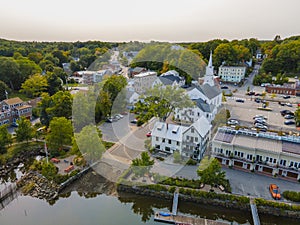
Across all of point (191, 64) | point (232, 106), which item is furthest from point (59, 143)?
point (191, 64)

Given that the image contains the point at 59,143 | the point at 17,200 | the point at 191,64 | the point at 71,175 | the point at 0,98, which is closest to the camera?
the point at 17,200

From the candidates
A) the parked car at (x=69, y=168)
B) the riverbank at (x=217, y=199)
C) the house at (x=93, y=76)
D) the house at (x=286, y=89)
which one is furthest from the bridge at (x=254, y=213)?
the house at (x=93, y=76)

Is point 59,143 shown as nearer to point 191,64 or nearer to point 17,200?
point 17,200

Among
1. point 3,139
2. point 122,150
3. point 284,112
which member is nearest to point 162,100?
point 122,150

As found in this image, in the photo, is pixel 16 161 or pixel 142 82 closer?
pixel 16 161

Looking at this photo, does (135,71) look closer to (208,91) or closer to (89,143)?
(208,91)
